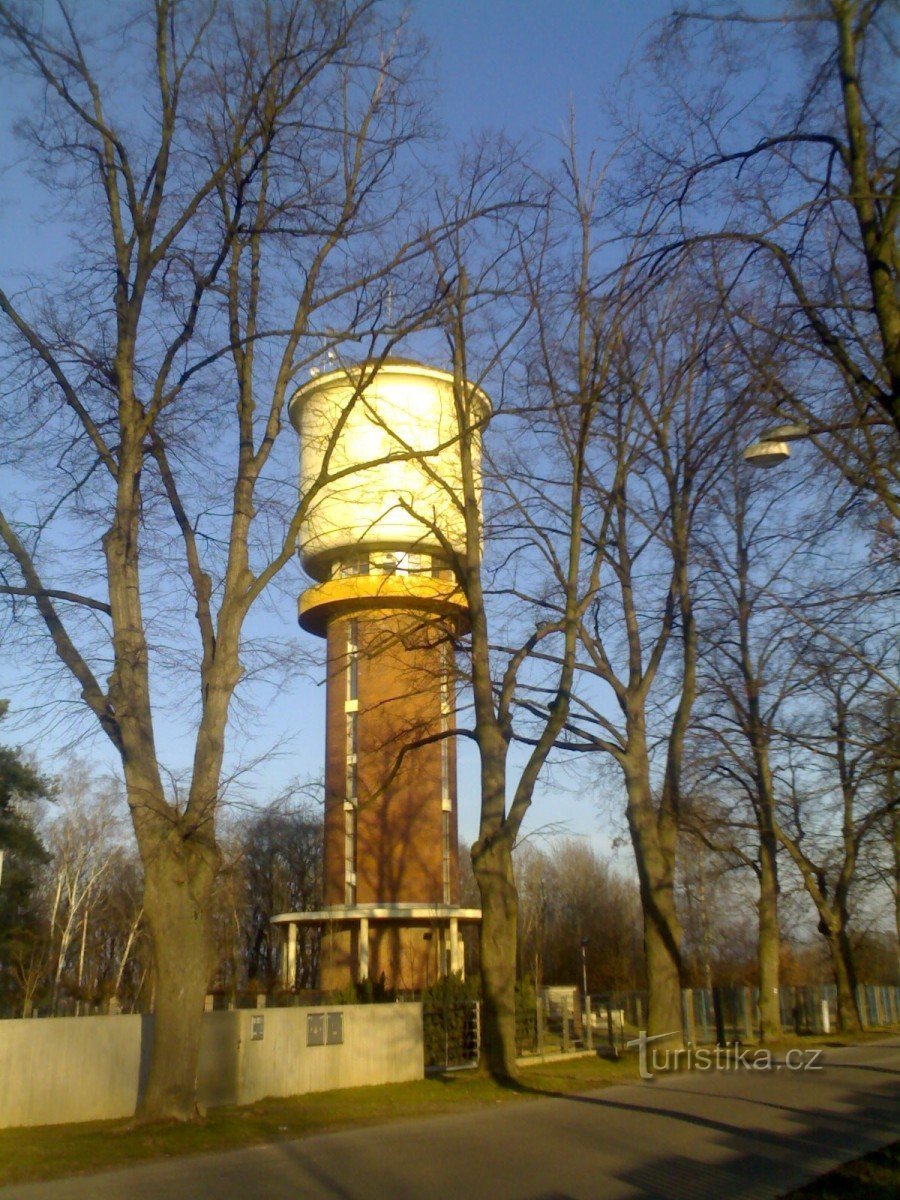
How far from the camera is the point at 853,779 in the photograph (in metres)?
16.3

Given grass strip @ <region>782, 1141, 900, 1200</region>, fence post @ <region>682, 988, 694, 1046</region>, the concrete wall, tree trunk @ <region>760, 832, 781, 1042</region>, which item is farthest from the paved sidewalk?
tree trunk @ <region>760, 832, 781, 1042</region>

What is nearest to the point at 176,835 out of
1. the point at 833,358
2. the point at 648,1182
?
the point at 648,1182

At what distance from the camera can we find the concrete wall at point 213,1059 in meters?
15.9

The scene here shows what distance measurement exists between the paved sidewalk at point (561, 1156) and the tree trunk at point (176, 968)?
131 centimetres

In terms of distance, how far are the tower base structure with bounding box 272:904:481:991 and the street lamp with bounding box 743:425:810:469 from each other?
93.1ft

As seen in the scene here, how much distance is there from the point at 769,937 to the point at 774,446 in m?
25.5

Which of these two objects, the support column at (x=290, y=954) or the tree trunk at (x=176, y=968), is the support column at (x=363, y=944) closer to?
the support column at (x=290, y=954)

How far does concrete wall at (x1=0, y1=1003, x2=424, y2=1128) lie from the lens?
1590 cm

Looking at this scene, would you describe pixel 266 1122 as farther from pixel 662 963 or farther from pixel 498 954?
pixel 662 963

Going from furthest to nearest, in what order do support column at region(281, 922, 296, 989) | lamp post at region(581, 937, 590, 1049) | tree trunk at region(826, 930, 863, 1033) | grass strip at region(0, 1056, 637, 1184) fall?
1. support column at region(281, 922, 296, 989)
2. tree trunk at region(826, 930, 863, 1033)
3. lamp post at region(581, 937, 590, 1049)
4. grass strip at region(0, 1056, 637, 1184)

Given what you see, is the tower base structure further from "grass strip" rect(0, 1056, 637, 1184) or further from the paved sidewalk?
Answer: the paved sidewalk

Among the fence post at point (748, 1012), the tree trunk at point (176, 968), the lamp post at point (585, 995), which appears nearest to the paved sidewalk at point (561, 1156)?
the tree trunk at point (176, 968)

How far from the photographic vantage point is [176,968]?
13477 mm

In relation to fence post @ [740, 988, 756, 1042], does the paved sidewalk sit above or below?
below
